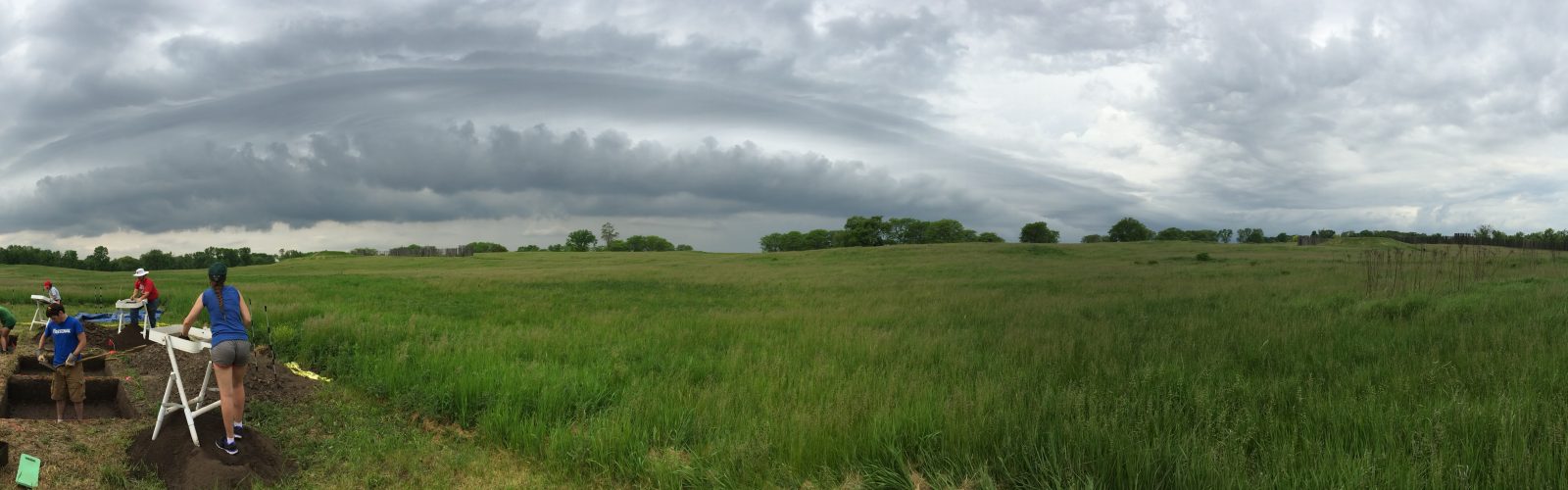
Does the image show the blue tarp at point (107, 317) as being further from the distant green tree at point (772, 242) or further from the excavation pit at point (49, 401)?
the distant green tree at point (772, 242)

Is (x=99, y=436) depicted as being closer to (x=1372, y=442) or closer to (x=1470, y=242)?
(x=1372, y=442)

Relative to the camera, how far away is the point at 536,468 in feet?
23.5

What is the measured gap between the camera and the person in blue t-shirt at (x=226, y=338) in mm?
7340

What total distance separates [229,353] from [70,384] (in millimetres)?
3290

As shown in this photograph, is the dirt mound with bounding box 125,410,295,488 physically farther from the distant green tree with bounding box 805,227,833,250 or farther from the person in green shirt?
the distant green tree with bounding box 805,227,833,250

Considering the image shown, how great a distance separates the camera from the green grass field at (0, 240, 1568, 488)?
18.4ft

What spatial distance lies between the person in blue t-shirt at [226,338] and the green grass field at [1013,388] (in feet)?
4.54

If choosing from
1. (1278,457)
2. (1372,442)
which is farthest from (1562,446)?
(1278,457)

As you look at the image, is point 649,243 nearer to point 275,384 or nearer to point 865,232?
point 865,232

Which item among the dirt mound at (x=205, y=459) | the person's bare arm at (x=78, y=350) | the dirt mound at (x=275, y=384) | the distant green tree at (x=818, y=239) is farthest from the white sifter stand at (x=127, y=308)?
the distant green tree at (x=818, y=239)

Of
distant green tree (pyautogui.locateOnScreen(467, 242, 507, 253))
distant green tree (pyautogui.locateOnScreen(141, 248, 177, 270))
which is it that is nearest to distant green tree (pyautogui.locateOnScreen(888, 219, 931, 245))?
distant green tree (pyautogui.locateOnScreen(467, 242, 507, 253))

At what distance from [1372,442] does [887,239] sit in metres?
125

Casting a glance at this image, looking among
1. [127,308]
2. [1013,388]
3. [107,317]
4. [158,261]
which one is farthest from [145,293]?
[158,261]

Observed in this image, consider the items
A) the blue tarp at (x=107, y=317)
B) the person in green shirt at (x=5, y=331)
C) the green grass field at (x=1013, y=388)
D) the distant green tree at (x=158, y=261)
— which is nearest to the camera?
the green grass field at (x=1013, y=388)
